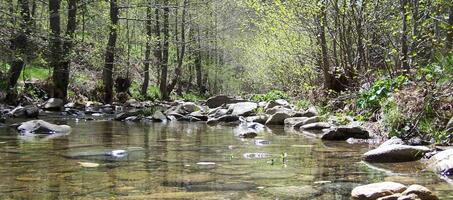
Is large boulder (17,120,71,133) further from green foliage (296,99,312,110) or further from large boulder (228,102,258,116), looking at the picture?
green foliage (296,99,312,110)

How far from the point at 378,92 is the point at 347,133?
129 cm

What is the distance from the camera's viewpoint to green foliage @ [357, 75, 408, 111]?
9.91m

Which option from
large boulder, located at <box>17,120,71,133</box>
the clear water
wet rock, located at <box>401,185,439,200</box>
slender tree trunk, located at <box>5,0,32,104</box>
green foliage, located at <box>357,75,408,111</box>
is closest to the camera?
wet rock, located at <box>401,185,439,200</box>

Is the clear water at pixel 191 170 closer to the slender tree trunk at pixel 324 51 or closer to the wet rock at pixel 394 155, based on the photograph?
the wet rock at pixel 394 155

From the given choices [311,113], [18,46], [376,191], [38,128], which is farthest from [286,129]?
[376,191]

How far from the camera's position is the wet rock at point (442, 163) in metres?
5.57

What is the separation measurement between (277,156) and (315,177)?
1.69m

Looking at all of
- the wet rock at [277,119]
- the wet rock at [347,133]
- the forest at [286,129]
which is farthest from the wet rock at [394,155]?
the wet rock at [277,119]

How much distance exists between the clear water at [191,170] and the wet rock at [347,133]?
0.65 m

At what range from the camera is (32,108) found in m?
14.4

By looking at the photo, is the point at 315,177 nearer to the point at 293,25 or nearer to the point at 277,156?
the point at 277,156

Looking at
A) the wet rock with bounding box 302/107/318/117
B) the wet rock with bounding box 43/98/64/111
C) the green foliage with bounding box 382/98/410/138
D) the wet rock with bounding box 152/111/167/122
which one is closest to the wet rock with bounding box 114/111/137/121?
the wet rock with bounding box 152/111/167/122

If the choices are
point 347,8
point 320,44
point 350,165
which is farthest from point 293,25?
→ point 350,165

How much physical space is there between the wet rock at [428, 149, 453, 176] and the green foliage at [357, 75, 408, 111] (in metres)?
3.60
